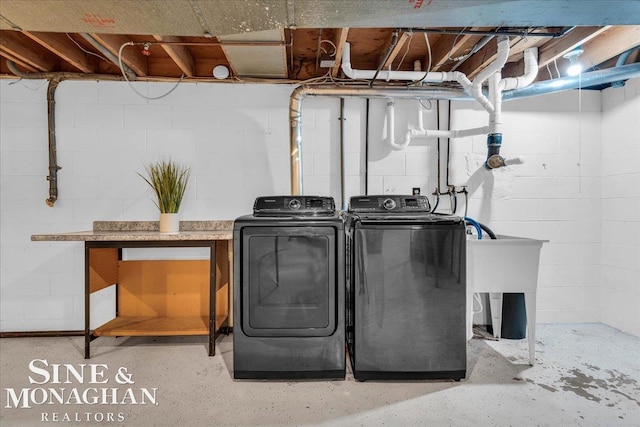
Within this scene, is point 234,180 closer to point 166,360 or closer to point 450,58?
point 166,360

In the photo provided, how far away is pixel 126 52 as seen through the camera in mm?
2797

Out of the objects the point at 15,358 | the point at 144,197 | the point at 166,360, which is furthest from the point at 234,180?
the point at 15,358

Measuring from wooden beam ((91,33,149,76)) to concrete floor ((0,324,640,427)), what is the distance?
225 cm

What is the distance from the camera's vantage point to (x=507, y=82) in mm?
2951

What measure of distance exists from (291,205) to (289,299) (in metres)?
0.73

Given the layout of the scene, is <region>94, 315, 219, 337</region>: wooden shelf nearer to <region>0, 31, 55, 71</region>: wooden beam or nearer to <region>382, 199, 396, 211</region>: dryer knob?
<region>382, 199, 396, 211</region>: dryer knob

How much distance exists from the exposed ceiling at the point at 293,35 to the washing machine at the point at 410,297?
1157mm

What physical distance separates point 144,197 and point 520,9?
3.02 metres

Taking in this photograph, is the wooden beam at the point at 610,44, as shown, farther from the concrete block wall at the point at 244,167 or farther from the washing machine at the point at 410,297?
the washing machine at the point at 410,297

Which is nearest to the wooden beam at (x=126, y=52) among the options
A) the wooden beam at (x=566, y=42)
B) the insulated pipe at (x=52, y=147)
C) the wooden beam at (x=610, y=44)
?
the insulated pipe at (x=52, y=147)

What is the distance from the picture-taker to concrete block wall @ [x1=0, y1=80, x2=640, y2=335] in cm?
311

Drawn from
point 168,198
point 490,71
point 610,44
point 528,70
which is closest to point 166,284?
point 168,198

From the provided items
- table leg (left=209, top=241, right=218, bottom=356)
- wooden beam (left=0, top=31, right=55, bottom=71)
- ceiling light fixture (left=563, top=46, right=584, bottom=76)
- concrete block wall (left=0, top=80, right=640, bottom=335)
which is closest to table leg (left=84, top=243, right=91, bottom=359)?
concrete block wall (left=0, top=80, right=640, bottom=335)

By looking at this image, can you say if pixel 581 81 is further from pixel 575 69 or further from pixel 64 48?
pixel 64 48
